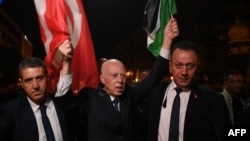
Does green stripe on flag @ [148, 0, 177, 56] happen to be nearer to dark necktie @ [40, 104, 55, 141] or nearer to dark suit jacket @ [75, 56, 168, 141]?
dark suit jacket @ [75, 56, 168, 141]

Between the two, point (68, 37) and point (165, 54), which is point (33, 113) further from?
point (165, 54)

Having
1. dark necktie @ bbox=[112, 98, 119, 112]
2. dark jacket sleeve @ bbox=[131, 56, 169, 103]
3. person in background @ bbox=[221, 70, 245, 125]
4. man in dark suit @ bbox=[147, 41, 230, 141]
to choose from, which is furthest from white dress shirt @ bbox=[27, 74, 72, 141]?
person in background @ bbox=[221, 70, 245, 125]

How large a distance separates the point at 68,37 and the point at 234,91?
3637 mm

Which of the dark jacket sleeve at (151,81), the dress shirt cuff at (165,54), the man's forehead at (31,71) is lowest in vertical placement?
the dark jacket sleeve at (151,81)

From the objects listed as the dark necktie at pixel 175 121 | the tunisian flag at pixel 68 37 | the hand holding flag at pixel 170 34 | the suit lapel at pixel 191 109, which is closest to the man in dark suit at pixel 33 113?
the tunisian flag at pixel 68 37

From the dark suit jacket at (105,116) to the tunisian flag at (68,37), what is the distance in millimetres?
375

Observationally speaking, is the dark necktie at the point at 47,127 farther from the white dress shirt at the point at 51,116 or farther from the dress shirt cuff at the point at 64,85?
the dress shirt cuff at the point at 64,85

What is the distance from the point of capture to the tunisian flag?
4281 millimetres

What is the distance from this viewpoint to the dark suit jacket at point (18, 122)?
11.2ft

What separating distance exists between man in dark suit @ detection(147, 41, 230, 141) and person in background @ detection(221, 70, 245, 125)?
8.89ft

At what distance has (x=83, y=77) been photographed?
460 centimetres

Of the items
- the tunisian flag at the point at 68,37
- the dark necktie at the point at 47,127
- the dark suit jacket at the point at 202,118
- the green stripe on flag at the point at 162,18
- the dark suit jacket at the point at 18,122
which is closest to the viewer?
the dark suit jacket at the point at 18,122

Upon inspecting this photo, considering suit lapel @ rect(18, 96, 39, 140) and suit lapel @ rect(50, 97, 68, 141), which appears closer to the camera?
suit lapel @ rect(18, 96, 39, 140)

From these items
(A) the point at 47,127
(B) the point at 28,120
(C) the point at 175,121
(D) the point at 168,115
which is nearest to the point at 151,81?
(D) the point at 168,115
